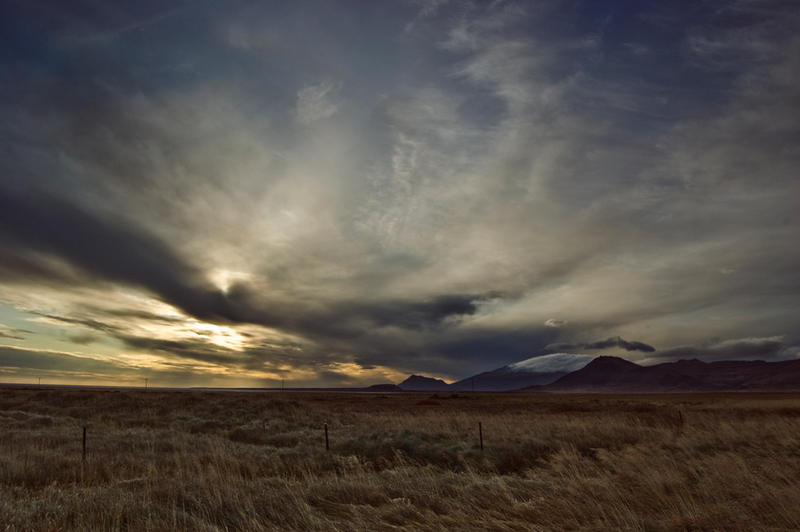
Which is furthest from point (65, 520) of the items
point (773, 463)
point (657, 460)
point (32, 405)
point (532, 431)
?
point (32, 405)

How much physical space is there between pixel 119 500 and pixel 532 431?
20571 millimetres

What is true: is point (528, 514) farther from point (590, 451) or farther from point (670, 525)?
point (590, 451)

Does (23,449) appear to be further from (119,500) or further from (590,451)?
(590,451)

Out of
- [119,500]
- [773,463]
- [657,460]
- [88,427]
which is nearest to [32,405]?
[88,427]

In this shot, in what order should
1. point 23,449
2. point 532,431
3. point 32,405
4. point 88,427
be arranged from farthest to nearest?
1. point 32,405
2. point 88,427
3. point 532,431
4. point 23,449

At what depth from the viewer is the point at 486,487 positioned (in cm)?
1020

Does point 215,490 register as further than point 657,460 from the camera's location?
No

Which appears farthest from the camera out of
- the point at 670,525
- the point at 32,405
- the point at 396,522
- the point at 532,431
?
the point at 32,405

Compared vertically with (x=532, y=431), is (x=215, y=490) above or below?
above

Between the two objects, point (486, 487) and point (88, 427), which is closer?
point (486, 487)

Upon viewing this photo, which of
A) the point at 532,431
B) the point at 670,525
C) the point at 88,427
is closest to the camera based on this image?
the point at 670,525

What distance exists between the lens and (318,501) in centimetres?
935

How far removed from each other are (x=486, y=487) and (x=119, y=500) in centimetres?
775

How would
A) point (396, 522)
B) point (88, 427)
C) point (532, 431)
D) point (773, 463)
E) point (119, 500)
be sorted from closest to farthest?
point (396, 522) → point (119, 500) → point (773, 463) → point (532, 431) → point (88, 427)
